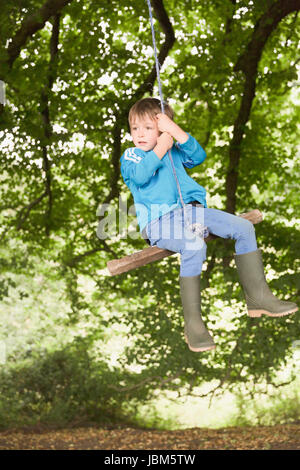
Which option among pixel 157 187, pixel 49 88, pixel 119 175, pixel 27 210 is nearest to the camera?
pixel 157 187

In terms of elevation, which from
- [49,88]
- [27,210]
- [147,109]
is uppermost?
[49,88]

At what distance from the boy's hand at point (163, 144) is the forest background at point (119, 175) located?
2715 millimetres

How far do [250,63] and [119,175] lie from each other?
7.96 ft

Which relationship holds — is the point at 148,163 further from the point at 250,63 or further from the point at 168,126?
the point at 250,63

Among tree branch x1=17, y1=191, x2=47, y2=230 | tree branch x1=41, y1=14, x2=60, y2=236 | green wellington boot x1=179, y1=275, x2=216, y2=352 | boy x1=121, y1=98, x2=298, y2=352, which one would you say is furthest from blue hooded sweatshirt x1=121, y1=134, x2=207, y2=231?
tree branch x1=17, y1=191, x2=47, y2=230

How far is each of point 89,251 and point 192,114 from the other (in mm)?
2499

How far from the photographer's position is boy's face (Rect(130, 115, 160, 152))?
2807mm

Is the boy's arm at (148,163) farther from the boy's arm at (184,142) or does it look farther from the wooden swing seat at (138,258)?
the wooden swing seat at (138,258)

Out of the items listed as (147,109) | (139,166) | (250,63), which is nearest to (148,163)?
(139,166)

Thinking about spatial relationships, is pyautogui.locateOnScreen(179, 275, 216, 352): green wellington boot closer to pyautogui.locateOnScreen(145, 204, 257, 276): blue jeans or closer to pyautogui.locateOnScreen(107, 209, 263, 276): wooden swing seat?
pyautogui.locateOnScreen(145, 204, 257, 276): blue jeans

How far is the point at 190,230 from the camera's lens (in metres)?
2.73

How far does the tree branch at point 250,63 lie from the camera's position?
582cm

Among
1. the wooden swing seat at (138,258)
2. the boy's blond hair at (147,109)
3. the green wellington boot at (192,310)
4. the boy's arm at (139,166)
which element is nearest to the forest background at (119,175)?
the boy's blond hair at (147,109)

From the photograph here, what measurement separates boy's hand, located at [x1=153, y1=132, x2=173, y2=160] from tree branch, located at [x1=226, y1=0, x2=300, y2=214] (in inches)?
142
